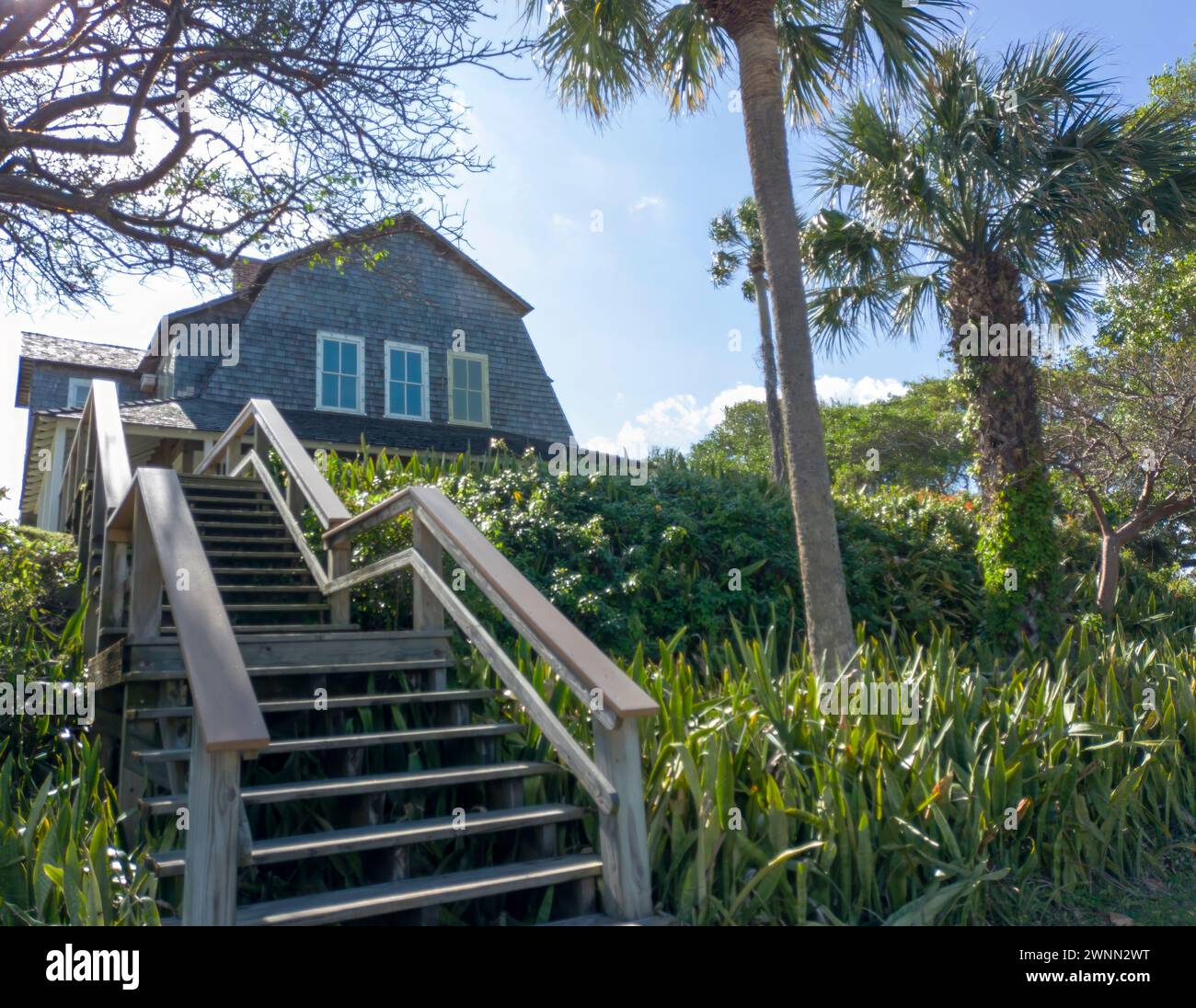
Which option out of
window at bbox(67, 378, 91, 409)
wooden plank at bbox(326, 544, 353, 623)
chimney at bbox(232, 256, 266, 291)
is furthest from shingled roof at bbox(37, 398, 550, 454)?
wooden plank at bbox(326, 544, 353, 623)

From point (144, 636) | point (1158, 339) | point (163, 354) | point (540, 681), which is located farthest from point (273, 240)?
point (1158, 339)

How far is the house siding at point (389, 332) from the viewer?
1564 cm

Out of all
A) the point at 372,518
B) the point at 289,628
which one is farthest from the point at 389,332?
the point at 289,628

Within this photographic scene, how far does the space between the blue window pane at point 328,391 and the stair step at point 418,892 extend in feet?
43.1

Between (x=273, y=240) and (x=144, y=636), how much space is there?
458 cm

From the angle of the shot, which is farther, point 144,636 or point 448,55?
point 448,55

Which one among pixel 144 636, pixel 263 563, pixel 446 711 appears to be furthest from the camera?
pixel 263 563

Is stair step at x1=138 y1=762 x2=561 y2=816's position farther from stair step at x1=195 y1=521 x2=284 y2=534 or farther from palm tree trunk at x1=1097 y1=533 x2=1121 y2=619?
palm tree trunk at x1=1097 y1=533 x2=1121 y2=619

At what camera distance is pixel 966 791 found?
4223 millimetres

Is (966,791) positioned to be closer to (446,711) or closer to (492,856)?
(492,856)

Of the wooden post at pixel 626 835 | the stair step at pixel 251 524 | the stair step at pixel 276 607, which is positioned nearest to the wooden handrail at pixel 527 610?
the wooden post at pixel 626 835

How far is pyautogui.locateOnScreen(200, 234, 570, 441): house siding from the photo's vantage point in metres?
15.6

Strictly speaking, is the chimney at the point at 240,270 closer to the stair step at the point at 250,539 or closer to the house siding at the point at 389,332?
the stair step at the point at 250,539

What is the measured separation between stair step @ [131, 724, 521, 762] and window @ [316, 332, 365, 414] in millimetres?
11978
